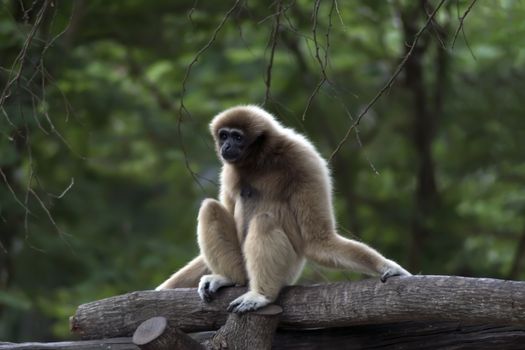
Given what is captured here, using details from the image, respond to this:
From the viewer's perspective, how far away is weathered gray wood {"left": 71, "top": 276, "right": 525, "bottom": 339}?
18.6 ft

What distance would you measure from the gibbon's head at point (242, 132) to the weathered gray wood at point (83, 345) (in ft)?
5.84

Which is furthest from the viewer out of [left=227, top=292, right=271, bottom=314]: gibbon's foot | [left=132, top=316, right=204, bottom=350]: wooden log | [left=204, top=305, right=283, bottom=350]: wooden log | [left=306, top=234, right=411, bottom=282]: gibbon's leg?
[left=227, top=292, right=271, bottom=314]: gibbon's foot

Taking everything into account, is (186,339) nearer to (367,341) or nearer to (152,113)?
(367,341)

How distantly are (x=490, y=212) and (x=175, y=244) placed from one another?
5127 mm

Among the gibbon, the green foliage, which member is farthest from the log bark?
the green foliage

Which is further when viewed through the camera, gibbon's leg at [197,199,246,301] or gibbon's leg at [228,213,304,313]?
gibbon's leg at [197,199,246,301]

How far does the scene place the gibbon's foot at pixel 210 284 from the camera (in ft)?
23.3

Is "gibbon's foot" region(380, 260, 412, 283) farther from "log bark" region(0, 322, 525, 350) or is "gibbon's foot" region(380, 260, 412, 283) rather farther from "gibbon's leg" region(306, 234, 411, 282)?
"log bark" region(0, 322, 525, 350)

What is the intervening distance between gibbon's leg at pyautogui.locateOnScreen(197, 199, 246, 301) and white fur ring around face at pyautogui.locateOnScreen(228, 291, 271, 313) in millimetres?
420

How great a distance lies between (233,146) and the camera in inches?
306

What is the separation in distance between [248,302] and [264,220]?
692mm

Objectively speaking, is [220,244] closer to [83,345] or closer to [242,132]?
[242,132]

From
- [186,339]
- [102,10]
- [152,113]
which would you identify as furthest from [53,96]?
[186,339]

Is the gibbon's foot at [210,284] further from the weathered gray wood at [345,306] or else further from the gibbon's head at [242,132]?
the gibbon's head at [242,132]
